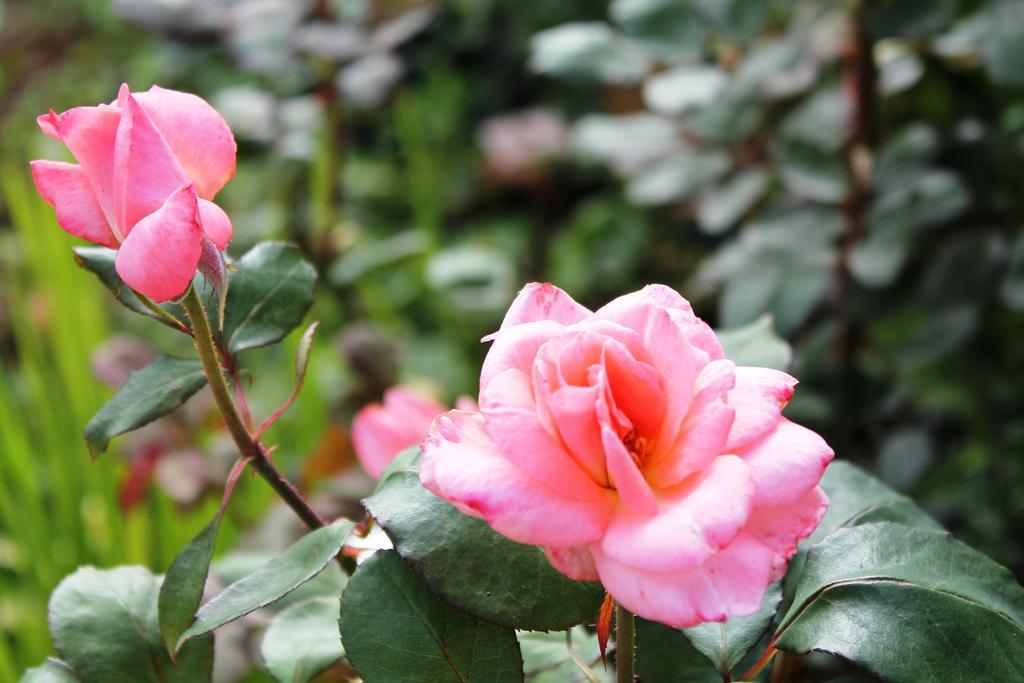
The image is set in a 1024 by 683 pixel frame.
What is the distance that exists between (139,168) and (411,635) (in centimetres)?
18

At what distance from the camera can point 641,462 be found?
30 centimetres

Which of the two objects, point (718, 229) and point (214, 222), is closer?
point (214, 222)

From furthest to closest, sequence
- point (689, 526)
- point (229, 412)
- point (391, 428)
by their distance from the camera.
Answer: point (391, 428), point (229, 412), point (689, 526)

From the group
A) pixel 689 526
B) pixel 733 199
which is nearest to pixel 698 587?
pixel 689 526

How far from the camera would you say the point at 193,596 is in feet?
1.14

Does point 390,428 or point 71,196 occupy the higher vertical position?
point 71,196

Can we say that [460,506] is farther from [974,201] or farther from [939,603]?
[974,201]

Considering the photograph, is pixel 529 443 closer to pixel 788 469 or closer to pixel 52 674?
pixel 788 469

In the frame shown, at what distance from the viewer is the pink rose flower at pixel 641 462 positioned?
26cm

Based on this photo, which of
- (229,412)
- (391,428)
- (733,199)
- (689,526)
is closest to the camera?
(689,526)

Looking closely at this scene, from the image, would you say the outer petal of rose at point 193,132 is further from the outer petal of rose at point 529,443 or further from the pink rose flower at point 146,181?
the outer petal of rose at point 529,443

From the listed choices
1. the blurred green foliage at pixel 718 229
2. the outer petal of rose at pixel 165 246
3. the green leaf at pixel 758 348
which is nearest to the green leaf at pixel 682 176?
the blurred green foliage at pixel 718 229

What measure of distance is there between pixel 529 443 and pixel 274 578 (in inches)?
5.0

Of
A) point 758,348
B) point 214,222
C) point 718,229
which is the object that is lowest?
point 718,229
